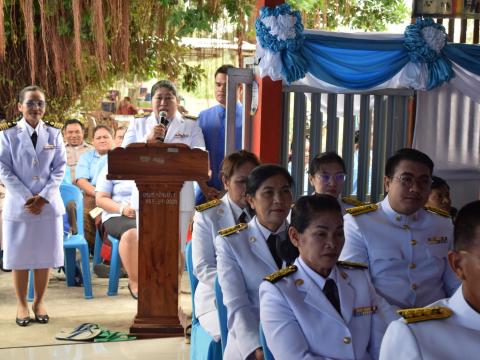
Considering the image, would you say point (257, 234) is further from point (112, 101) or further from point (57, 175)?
point (112, 101)

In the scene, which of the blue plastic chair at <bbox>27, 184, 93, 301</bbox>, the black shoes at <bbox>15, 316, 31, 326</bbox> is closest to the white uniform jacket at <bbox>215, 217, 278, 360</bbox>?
the black shoes at <bbox>15, 316, 31, 326</bbox>

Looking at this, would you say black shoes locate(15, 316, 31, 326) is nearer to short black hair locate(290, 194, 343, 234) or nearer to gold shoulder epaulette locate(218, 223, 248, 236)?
gold shoulder epaulette locate(218, 223, 248, 236)

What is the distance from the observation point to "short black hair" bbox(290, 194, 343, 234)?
2273 mm

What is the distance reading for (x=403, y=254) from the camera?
292 centimetres

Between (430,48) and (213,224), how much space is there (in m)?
2.20

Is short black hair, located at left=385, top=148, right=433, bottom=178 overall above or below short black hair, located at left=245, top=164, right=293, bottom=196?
above

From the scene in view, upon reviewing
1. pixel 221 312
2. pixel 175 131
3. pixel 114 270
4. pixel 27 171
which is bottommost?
pixel 114 270

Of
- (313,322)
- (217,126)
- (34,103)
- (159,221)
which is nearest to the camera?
(313,322)

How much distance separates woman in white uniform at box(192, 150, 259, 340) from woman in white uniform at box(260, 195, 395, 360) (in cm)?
78

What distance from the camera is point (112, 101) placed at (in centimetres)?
962

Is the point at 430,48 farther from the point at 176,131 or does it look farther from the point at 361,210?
the point at 361,210

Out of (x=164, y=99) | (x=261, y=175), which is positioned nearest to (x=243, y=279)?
(x=261, y=175)

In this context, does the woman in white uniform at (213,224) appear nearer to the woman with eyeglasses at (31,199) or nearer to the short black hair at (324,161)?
the short black hair at (324,161)

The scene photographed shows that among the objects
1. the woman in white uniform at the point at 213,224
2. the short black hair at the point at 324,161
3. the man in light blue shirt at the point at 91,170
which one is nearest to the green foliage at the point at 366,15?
the man in light blue shirt at the point at 91,170
